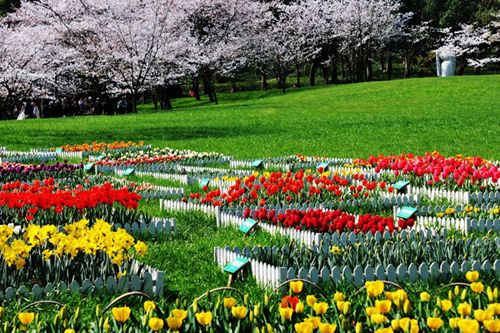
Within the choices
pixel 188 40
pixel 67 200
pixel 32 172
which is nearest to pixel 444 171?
pixel 67 200

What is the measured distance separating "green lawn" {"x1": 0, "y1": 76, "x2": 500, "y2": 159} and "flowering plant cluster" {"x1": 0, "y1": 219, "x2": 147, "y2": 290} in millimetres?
10294

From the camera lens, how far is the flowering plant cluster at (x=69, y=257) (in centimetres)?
465

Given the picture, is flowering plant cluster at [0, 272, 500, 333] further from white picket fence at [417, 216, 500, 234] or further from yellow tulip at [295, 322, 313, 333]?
white picket fence at [417, 216, 500, 234]

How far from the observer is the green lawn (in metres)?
16.8

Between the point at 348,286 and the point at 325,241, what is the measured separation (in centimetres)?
106

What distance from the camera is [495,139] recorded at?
16969 mm

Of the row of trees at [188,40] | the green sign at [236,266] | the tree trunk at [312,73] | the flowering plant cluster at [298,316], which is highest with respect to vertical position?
the row of trees at [188,40]

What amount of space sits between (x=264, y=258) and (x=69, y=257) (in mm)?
1662

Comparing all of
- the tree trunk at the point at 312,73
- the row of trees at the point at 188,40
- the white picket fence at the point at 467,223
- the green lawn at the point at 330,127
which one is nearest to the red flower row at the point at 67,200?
the white picket fence at the point at 467,223

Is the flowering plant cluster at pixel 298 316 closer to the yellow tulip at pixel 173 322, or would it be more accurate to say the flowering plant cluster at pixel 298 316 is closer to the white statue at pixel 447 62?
the yellow tulip at pixel 173 322

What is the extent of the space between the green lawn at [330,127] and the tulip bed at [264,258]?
686 centimetres

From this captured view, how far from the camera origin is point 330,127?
22734mm

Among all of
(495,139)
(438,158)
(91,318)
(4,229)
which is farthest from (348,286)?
(495,139)

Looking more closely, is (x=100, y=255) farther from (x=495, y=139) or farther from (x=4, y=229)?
(x=495, y=139)
